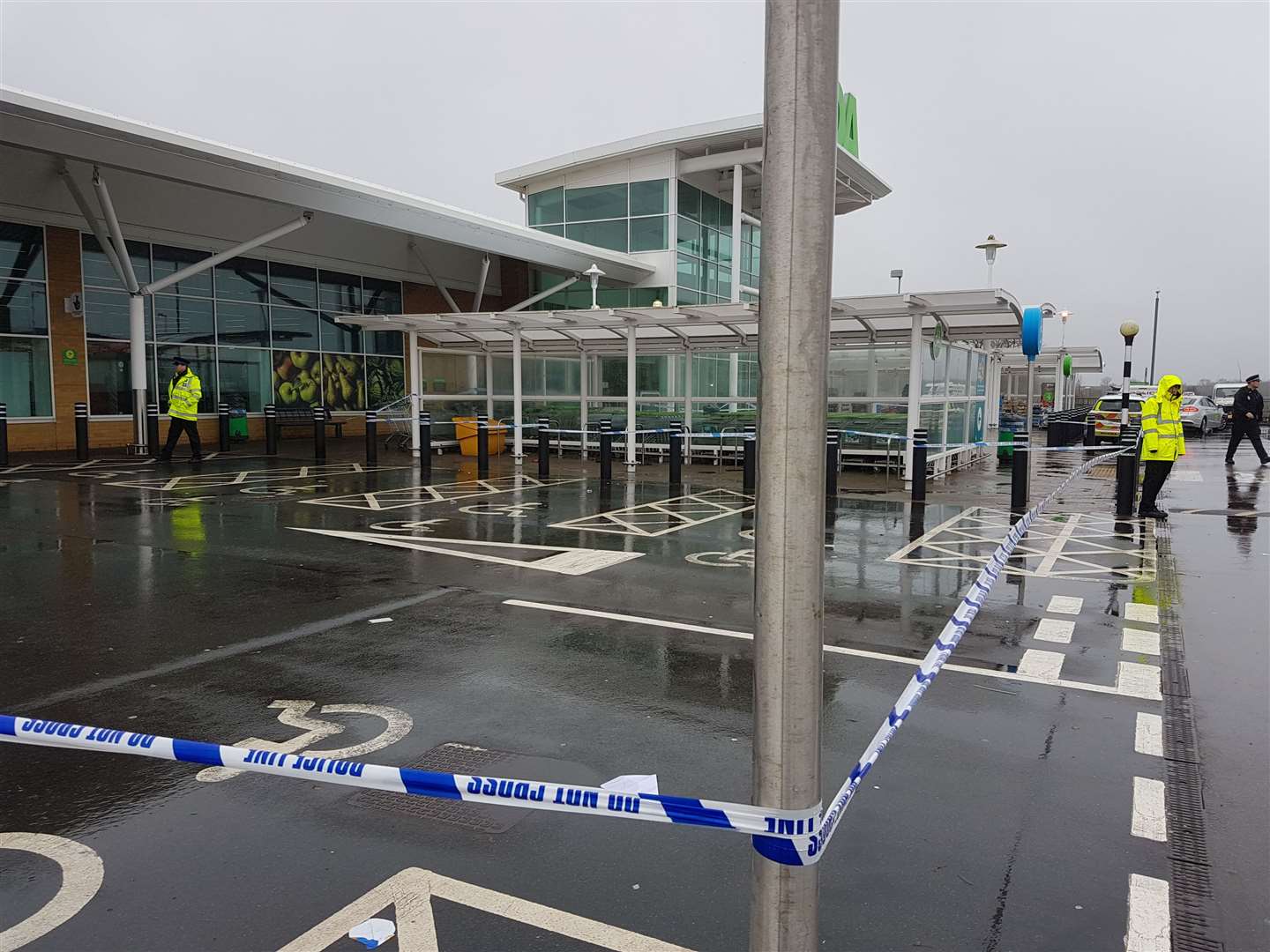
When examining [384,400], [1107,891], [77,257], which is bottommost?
[1107,891]

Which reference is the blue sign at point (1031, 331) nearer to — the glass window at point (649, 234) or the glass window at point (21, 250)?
the glass window at point (649, 234)

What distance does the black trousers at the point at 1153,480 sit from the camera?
12.1m

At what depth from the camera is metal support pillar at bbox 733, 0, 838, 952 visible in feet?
6.36

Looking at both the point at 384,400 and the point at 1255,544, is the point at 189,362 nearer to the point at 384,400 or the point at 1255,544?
the point at 384,400

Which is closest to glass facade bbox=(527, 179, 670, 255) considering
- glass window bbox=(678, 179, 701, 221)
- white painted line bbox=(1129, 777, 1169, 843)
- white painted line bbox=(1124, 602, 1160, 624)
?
glass window bbox=(678, 179, 701, 221)

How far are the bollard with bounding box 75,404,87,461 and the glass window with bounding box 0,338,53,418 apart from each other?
1894 millimetres

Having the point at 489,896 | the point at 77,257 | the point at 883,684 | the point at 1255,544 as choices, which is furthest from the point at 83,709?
the point at 77,257

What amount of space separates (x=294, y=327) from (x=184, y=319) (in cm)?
329

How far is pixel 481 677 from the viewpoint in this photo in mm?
5512

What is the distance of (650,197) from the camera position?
2823 centimetres

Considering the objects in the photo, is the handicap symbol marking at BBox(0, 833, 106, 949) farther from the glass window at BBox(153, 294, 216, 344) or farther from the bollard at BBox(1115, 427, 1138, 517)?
the glass window at BBox(153, 294, 216, 344)

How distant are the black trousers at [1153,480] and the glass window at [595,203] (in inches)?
793

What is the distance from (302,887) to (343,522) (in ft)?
28.0

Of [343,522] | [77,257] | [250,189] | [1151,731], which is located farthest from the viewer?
[77,257]
